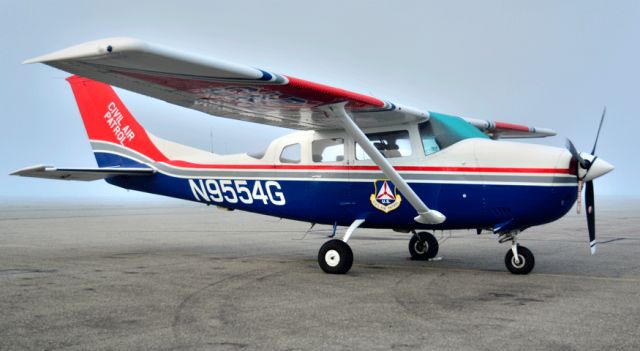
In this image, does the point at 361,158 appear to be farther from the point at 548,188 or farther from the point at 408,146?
the point at 548,188

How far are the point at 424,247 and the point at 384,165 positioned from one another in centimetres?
284

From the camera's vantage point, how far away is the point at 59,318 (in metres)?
5.70

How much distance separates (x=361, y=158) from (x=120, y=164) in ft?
18.3

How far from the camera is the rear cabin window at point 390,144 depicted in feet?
30.6

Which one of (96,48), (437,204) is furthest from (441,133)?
(96,48)

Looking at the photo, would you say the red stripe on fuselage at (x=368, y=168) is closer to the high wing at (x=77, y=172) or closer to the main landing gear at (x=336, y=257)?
the high wing at (x=77, y=172)

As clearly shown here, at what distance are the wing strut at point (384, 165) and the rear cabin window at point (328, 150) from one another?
103 centimetres

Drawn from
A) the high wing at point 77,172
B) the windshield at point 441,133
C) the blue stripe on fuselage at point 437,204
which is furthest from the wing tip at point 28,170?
the windshield at point 441,133

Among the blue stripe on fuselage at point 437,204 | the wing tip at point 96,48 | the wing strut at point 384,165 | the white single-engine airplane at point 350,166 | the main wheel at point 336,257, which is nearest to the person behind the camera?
the wing tip at point 96,48

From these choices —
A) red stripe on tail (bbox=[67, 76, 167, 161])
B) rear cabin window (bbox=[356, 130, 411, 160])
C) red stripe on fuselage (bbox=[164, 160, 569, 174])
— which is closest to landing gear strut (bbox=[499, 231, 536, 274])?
red stripe on fuselage (bbox=[164, 160, 569, 174])

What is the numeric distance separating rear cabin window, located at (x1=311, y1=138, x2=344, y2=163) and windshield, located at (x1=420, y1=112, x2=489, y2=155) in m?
1.40

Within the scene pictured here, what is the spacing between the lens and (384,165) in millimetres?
8688

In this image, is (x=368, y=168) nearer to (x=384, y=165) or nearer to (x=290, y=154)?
(x=384, y=165)

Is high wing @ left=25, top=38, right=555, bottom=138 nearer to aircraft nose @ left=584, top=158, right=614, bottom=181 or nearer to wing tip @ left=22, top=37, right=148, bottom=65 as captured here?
wing tip @ left=22, top=37, right=148, bottom=65
